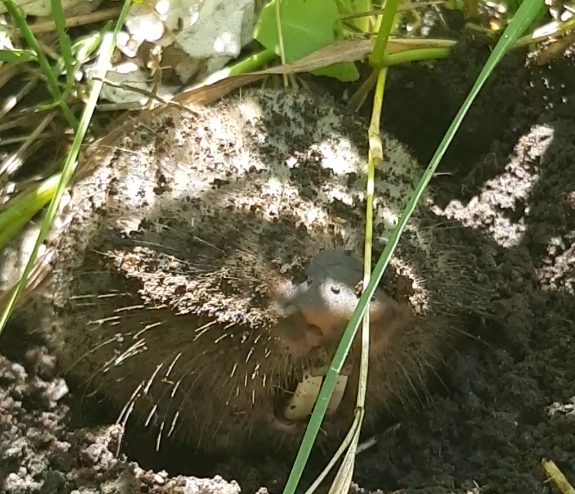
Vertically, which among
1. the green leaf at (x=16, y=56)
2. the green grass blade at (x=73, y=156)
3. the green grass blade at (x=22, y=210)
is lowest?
the green grass blade at (x=22, y=210)

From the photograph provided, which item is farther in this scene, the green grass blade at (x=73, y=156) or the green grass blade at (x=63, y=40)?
the green grass blade at (x=63, y=40)

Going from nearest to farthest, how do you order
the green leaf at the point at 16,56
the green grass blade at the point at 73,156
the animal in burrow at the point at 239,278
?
the animal in burrow at the point at 239,278
the green grass blade at the point at 73,156
the green leaf at the point at 16,56

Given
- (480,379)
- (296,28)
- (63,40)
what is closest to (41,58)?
(63,40)

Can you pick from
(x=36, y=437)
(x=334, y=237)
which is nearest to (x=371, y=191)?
(x=334, y=237)

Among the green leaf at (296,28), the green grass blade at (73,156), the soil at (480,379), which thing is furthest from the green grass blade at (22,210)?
the green leaf at (296,28)

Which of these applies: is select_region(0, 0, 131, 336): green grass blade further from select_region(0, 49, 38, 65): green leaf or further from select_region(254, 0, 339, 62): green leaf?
select_region(254, 0, 339, 62): green leaf

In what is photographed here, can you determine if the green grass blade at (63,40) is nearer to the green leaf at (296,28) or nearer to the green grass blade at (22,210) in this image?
the green grass blade at (22,210)

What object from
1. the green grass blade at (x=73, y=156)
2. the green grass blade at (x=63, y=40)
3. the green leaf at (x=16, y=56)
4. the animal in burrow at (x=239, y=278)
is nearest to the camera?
the animal in burrow at (x=239, y=278)

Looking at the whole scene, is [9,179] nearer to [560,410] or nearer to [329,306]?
[329,306]
